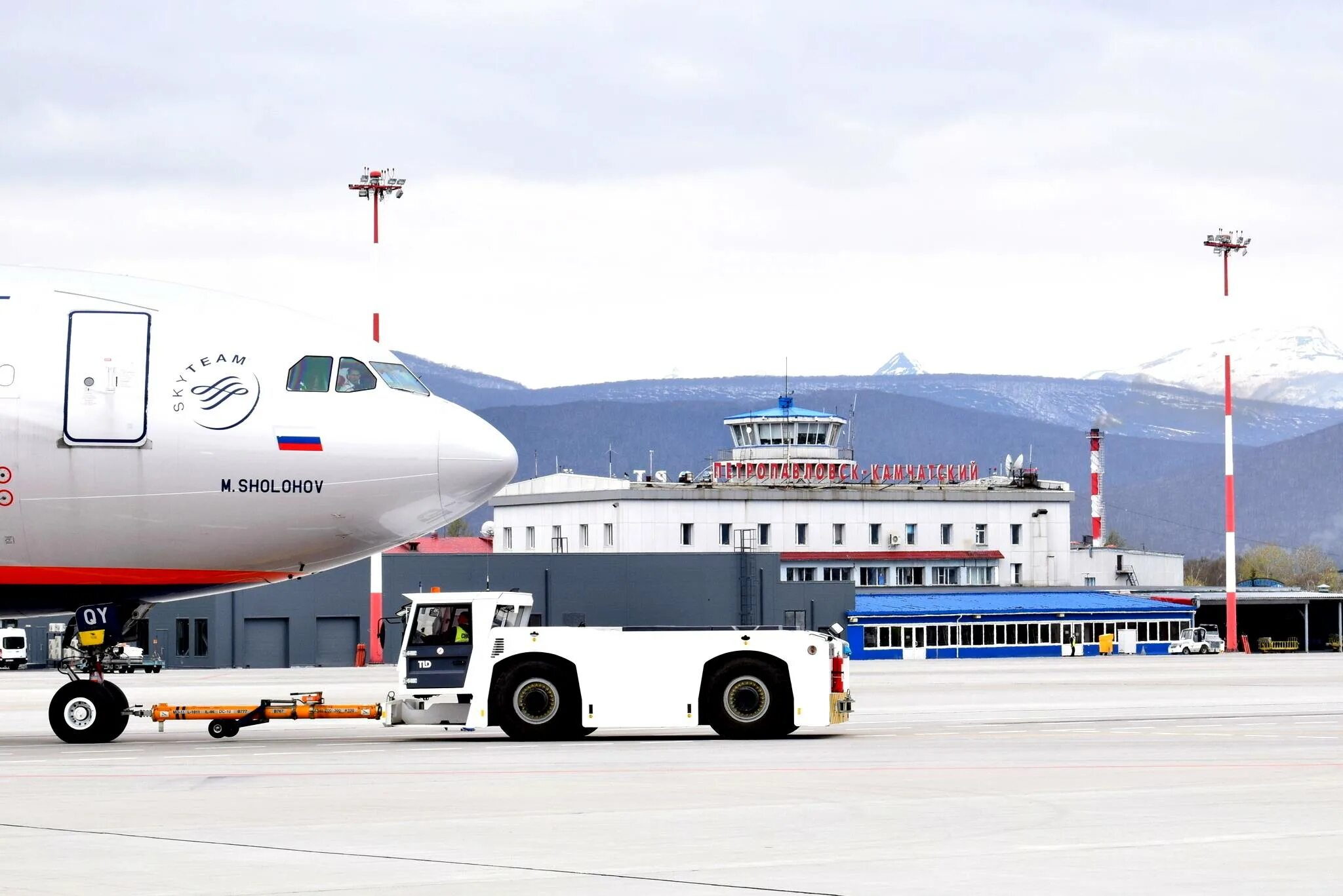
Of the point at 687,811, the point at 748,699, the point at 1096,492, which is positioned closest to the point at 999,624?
the point at 1096,492

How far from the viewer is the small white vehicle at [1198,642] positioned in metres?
109

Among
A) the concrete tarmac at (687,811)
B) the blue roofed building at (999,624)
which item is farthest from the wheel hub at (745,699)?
the blue roofed building at (999,624)

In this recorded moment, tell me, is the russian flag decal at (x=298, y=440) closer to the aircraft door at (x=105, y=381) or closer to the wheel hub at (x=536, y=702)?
the aircraft door at (x=105, y=381)

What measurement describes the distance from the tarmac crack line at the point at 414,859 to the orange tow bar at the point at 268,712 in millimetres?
12040

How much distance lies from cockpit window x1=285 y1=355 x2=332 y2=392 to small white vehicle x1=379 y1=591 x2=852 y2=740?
459 centimetres

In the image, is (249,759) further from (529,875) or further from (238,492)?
(529,875)

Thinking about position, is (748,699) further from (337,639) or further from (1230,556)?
(1230,556)

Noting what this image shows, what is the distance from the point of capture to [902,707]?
45.2m

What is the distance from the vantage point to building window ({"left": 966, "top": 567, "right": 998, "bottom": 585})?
128 metres

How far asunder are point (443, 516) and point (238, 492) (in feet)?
10.7

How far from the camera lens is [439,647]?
105 feet

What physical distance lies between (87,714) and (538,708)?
736 centimetres

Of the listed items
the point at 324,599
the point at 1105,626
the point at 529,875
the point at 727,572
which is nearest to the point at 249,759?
the point at 529,875

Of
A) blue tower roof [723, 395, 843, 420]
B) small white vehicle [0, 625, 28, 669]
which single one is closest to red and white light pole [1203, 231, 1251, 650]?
blue tower roof [723, 395, 843, 420]
